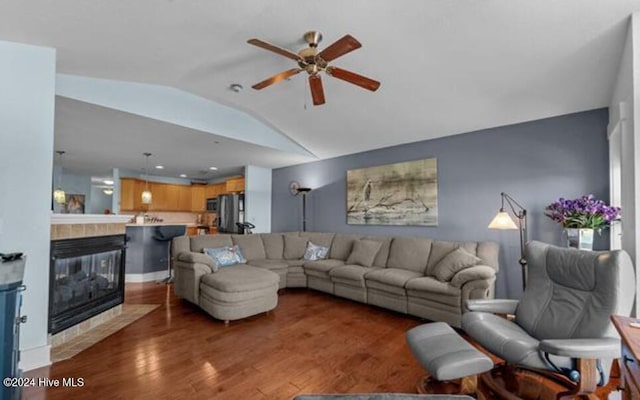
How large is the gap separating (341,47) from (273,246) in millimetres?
3913

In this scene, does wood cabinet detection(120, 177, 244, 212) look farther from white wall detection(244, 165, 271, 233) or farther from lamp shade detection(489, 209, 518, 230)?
lamp shade detection(489, 209, 518, 230)

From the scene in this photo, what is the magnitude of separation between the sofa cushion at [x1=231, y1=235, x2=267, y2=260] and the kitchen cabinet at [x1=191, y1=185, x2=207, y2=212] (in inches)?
147

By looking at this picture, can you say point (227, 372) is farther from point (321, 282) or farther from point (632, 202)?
point (632, 202)

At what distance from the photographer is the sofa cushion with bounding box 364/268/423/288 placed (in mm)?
3586

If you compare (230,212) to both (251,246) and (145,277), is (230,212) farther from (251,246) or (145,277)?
(145,277)

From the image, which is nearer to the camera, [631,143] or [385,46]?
[631,143]

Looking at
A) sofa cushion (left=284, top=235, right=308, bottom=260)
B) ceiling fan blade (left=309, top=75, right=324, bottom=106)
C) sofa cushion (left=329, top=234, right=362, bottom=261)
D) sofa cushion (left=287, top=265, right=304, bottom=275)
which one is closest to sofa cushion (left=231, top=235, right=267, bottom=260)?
sofa cushion (left=284, top=235, right=308, bottom=260)

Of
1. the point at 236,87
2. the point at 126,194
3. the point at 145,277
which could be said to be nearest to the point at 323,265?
the point at 236,87

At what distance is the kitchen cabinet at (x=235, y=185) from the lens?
7090mm

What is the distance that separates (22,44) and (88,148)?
9.55 feet

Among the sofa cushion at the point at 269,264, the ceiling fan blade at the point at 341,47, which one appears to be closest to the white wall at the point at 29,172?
the ceiling fan blade at the point at 341,47

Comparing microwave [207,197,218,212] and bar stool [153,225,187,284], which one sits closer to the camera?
bar stool [153,225,187,284]

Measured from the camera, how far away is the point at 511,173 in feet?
12.1

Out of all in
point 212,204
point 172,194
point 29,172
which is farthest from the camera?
point 212,204
